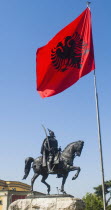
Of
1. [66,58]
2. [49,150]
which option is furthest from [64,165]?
[66,58]

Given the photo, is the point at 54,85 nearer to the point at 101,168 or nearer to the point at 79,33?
the point at 79,33

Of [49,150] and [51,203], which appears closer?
[51,203]

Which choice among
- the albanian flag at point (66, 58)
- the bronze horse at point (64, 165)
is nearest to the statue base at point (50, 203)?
the bronze horse at point (64, 165)

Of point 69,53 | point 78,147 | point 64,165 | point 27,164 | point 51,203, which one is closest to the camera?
point 69,53

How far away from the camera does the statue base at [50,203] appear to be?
11.3 m

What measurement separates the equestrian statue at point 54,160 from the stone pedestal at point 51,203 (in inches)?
38.8

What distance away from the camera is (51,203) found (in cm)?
1162

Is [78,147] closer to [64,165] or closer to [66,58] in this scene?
[64,165]

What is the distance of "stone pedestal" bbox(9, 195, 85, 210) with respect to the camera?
11266 millimetres

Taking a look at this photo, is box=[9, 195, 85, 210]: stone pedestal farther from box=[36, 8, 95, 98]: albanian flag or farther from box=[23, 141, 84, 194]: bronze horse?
box=[36, 8, 95, 98]: albanian flag

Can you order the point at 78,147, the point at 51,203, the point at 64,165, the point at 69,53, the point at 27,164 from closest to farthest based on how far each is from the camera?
the point at 69,53
the point at 51,203
the point at 64,165
the point at 78,147
the point at 27,164

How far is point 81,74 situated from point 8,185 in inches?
1973

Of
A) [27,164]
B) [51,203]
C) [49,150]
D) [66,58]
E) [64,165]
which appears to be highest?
[66,58]

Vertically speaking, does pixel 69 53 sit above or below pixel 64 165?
above
